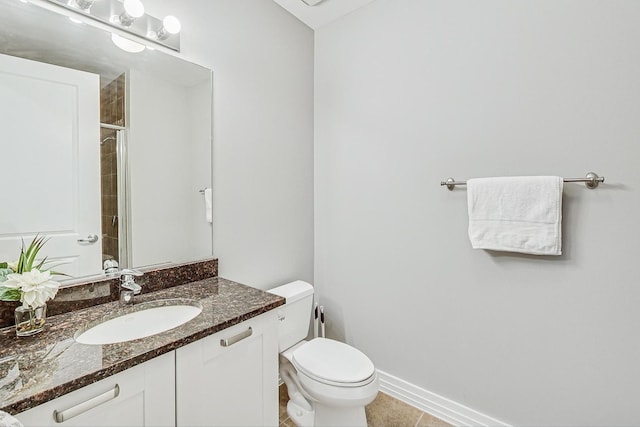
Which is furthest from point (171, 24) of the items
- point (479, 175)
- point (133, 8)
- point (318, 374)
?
point (318, 374)

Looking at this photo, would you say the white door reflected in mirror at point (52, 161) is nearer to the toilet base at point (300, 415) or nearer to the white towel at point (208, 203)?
the white towel at point (208, 203)

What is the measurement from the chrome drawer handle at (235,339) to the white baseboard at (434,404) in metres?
1.19

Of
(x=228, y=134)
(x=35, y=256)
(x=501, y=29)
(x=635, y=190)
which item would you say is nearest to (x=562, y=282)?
(x=635, y=190)

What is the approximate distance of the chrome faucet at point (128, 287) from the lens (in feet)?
3.95

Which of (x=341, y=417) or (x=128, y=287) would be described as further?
(x=341, y=417)

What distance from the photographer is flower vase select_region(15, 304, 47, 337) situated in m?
0.92

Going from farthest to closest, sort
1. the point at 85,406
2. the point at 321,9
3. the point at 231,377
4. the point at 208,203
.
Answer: the point at 321,9, the point at 208,203, the point at 231,377, the point at 85,406

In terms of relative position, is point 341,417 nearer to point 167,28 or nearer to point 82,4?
point 167,28

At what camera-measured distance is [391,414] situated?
1.72 meters

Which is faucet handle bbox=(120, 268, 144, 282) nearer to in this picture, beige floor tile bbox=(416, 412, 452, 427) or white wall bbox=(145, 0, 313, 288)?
white wall bbox=(145, 0, 313, 288)

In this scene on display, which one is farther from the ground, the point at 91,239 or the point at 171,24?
the point at 171,24

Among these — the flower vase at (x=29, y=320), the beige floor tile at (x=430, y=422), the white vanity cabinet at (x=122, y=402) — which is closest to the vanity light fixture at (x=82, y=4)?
the flower vase at (x=29, y=320)

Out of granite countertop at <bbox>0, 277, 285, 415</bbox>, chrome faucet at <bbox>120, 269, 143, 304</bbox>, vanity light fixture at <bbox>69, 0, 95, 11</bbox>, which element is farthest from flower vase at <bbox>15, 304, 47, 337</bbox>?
vanity light fixture at <bbox>69, 0, 95, 11</bbox>

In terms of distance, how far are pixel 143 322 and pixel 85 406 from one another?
0.47 m
